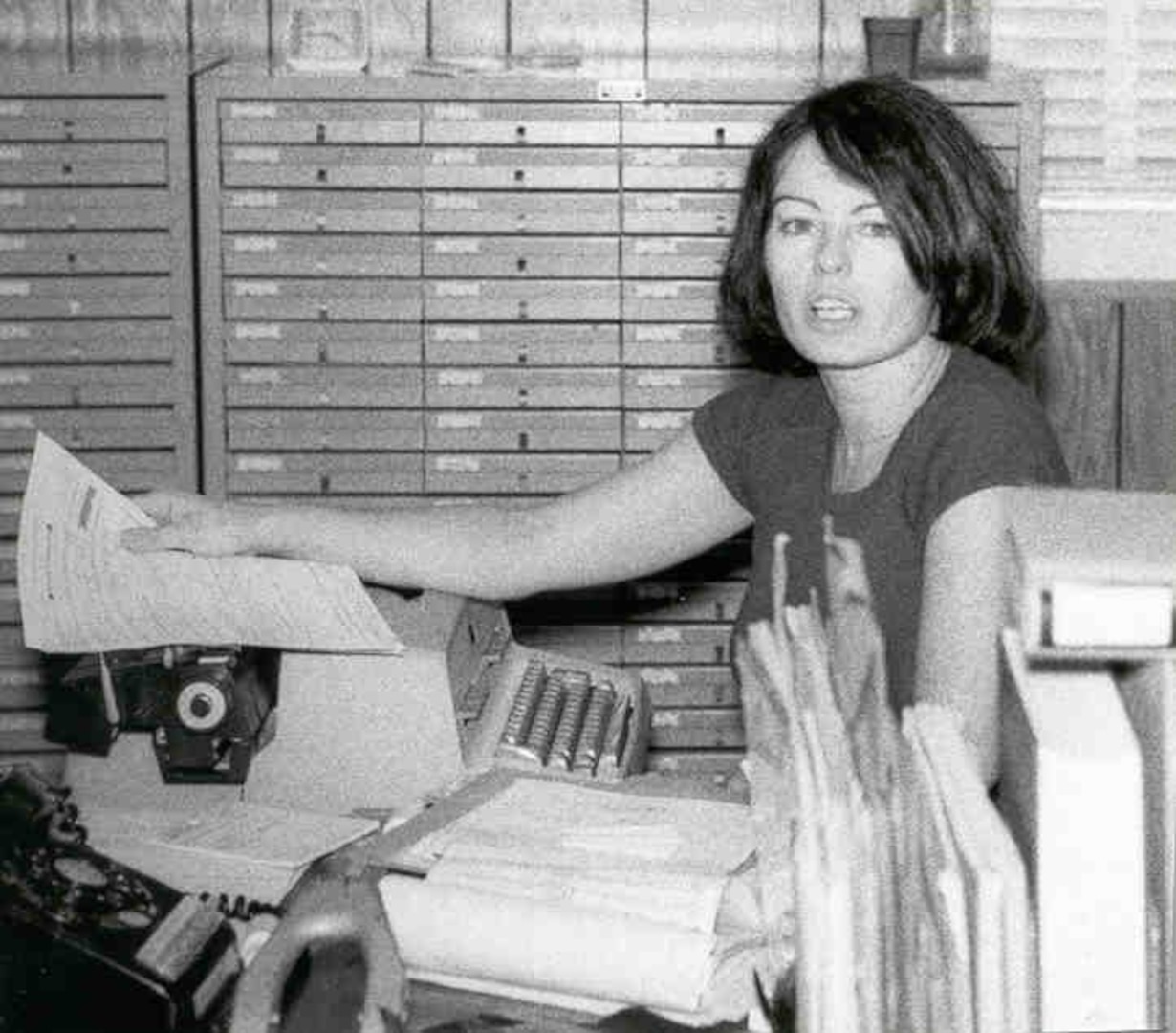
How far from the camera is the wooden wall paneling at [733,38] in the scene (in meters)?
3.33

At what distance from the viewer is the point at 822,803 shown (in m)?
0.83

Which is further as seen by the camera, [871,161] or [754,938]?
[871,161]

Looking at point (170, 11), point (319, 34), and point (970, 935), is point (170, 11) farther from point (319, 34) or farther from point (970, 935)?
point (970, 935)

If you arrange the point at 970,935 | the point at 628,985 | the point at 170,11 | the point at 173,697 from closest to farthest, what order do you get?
1. the point at 970,935
2. the point at 628,985
3. the point at 173,697
4. the point at 170,11

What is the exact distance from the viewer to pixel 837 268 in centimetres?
161

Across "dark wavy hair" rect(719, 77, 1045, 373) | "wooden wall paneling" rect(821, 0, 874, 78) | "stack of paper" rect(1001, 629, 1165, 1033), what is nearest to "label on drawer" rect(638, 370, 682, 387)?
"wooden wall paneling" rect(821, 0, 874, 78)

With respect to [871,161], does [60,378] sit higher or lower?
lower

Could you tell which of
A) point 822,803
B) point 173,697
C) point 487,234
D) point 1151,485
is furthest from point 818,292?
point 1151,485

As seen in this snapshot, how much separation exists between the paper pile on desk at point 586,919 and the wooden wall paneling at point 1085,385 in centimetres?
200

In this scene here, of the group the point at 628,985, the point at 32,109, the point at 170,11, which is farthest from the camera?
the point at 170,11

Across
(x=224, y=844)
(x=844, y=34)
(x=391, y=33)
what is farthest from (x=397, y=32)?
(x=224, y=844)

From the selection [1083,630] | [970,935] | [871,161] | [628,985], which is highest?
[871,161]

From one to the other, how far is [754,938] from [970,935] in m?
0.34

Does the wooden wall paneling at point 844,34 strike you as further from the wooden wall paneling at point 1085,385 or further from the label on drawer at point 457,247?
the label on drawer at point 457,247
